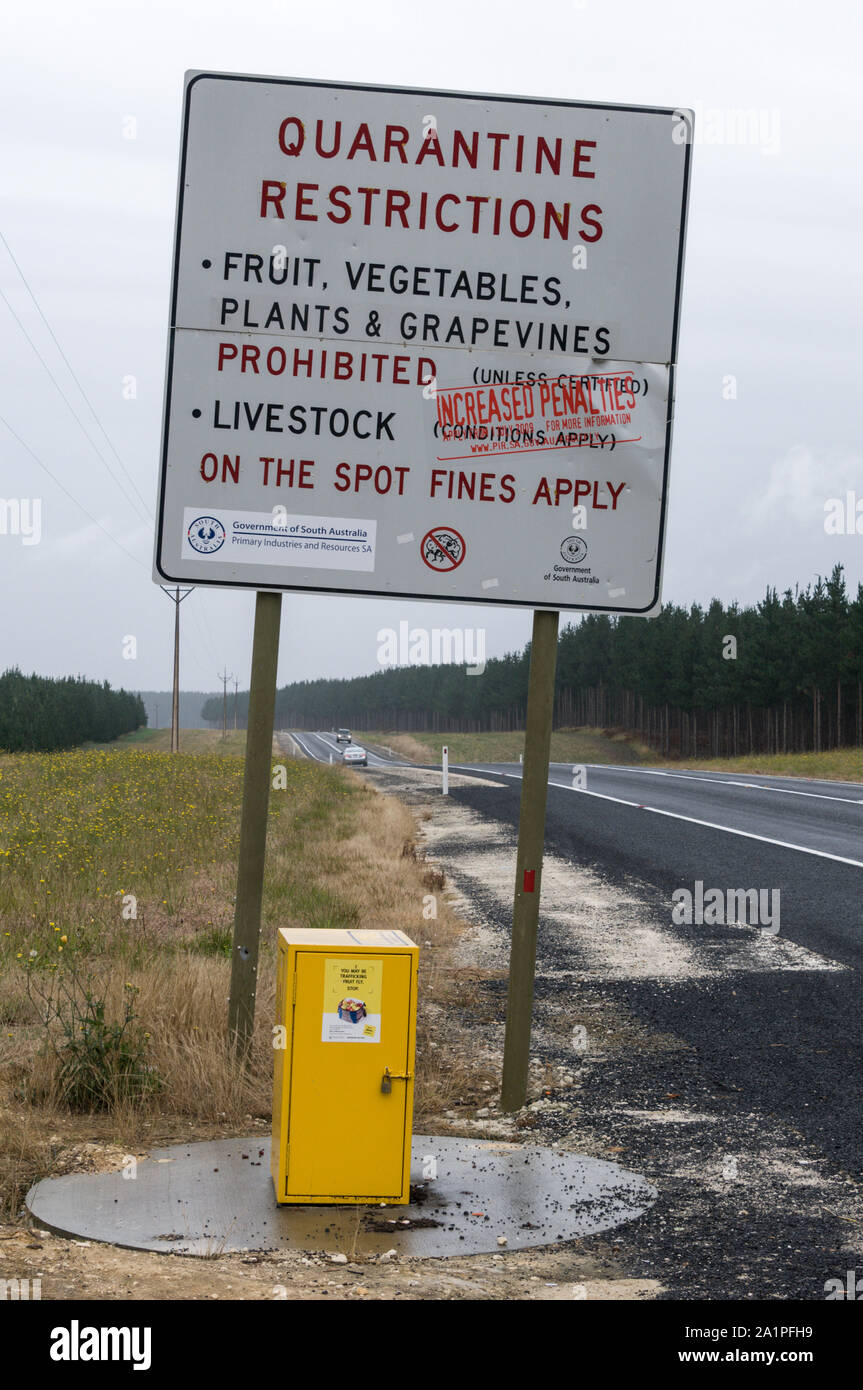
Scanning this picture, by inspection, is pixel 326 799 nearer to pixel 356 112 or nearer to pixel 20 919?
pixel 20 919

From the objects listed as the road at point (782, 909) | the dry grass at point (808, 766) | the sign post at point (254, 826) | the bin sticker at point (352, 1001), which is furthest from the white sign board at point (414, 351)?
the dry grass at point (808, 766)

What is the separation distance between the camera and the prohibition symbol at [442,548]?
6.64m

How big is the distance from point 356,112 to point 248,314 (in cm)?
114

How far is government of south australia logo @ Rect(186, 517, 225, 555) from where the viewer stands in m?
6.62

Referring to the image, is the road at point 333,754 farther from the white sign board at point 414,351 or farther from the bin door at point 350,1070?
the bin door at point 350,1070

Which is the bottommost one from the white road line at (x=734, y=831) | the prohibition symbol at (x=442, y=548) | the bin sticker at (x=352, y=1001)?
the white road line at (x=734, y=831)

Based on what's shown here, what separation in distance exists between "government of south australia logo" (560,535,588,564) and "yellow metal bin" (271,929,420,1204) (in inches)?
91.3

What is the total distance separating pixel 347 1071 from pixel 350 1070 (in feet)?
0.04

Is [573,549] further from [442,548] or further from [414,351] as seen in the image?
[414,351]

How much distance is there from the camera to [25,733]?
92.7 meters

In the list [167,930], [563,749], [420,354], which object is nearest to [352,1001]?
[420,354]

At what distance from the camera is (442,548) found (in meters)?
6.64

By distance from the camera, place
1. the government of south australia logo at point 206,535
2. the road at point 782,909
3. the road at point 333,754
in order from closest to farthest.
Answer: the government of south australia logo at point 206,535 → the road at point 782,909 → the road at point 333,754

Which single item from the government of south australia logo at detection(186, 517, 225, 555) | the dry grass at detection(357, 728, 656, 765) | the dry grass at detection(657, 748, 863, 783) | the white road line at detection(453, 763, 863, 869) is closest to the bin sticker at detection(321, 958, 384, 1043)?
the government of south australia logo at detection(186, 517, 225, 555)
